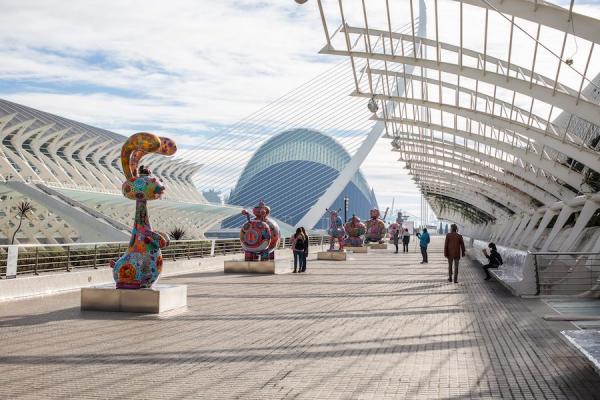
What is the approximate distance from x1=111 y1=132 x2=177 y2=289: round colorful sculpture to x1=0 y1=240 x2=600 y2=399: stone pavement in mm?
696

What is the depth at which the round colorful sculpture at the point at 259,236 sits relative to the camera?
20.0 meters

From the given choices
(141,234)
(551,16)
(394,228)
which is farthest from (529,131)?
Answer: (394,228)

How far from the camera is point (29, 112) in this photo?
63750 mm

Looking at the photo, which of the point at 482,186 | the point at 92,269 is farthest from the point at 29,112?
the point at 92,269

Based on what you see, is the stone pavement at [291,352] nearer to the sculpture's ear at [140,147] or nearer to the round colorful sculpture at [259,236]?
the sculpture's ear at [140,147]

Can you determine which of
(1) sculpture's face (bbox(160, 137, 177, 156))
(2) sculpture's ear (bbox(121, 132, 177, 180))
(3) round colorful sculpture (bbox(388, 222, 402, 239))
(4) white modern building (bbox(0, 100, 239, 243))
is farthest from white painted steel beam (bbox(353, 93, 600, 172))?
(4) white modern building (bbox(0, 100, 239, 243))

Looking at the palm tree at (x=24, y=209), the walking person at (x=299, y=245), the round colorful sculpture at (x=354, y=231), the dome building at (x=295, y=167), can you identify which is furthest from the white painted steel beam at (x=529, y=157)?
the dome building at (x=295, y=167)

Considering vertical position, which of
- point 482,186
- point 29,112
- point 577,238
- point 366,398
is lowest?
point 366,398

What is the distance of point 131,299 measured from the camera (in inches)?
414

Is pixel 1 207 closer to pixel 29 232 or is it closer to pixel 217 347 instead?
pixel 29 232

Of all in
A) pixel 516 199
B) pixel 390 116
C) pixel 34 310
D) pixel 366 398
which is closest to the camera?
pixel 366 398

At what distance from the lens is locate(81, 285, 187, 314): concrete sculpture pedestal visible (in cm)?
1043

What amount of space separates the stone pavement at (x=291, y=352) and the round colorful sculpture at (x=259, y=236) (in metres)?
6.92

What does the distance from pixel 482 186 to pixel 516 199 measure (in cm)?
494
